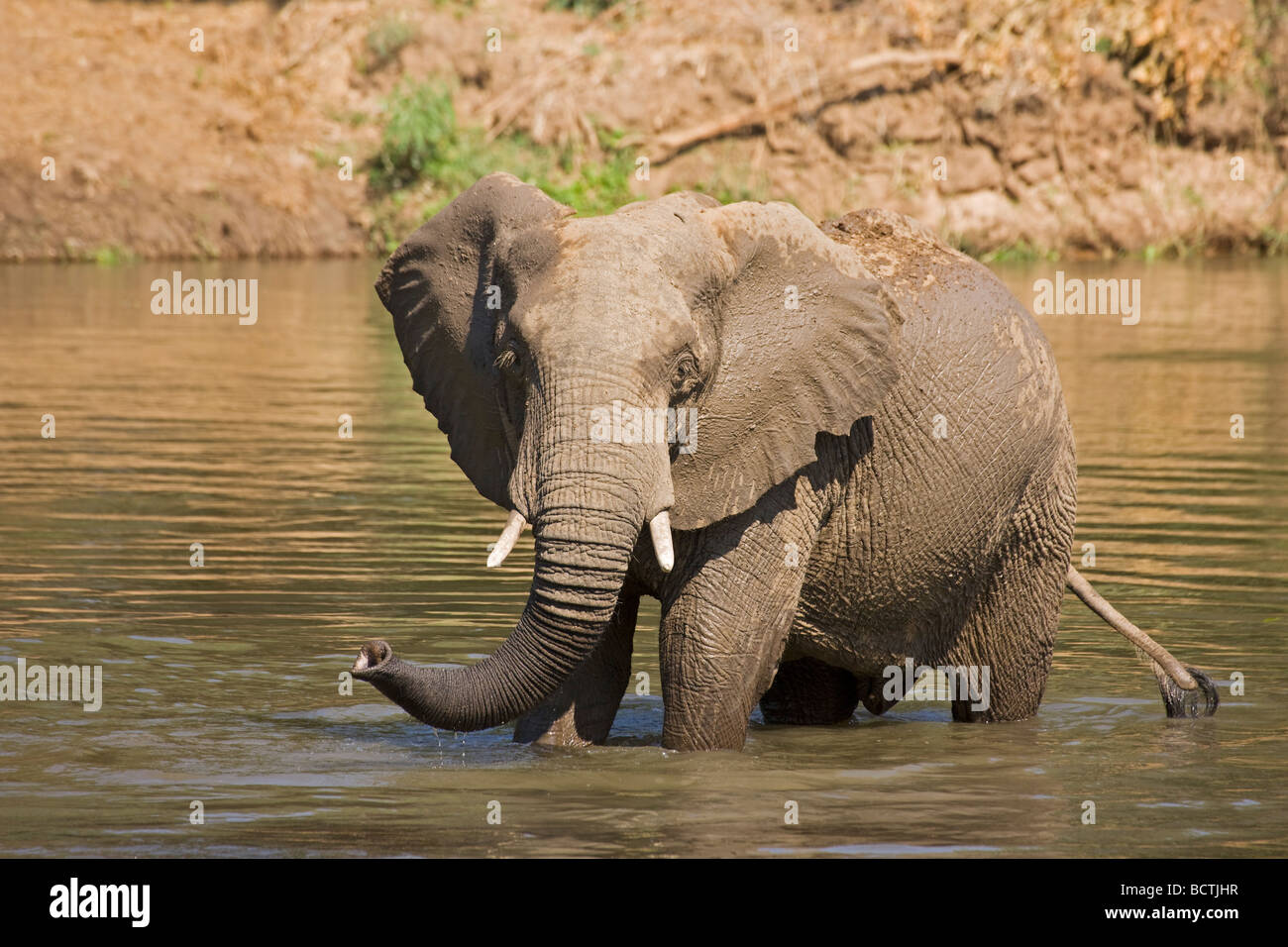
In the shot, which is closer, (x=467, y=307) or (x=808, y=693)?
(x=467, y=307)

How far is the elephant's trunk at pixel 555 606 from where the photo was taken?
Result: 6.62m

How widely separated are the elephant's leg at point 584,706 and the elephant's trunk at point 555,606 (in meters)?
0.97

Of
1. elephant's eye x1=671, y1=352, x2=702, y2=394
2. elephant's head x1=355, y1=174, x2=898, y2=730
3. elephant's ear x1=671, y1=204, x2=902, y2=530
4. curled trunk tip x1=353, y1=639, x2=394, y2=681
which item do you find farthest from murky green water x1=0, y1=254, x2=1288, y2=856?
elephant's eye x1=671, y1=352, x2=702, y2=394

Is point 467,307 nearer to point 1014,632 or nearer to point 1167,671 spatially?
point 1014,632

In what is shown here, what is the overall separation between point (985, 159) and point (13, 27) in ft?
62.8

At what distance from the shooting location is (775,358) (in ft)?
24.4

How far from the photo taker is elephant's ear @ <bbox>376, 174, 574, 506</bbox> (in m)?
7.38

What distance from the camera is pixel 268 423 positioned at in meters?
18.2

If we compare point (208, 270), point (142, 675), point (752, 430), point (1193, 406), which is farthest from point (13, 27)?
point (752, 430)

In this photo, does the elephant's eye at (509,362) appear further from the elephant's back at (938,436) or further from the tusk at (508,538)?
the elephant's back at (938,436)

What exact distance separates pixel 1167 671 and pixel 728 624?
7.91 ft

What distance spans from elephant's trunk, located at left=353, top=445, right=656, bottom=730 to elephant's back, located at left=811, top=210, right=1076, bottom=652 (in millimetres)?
1501

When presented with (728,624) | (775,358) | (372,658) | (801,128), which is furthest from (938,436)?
(801,128)

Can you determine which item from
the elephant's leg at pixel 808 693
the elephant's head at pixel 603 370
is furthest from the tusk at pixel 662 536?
the elephant's leg at pixel 808 693
